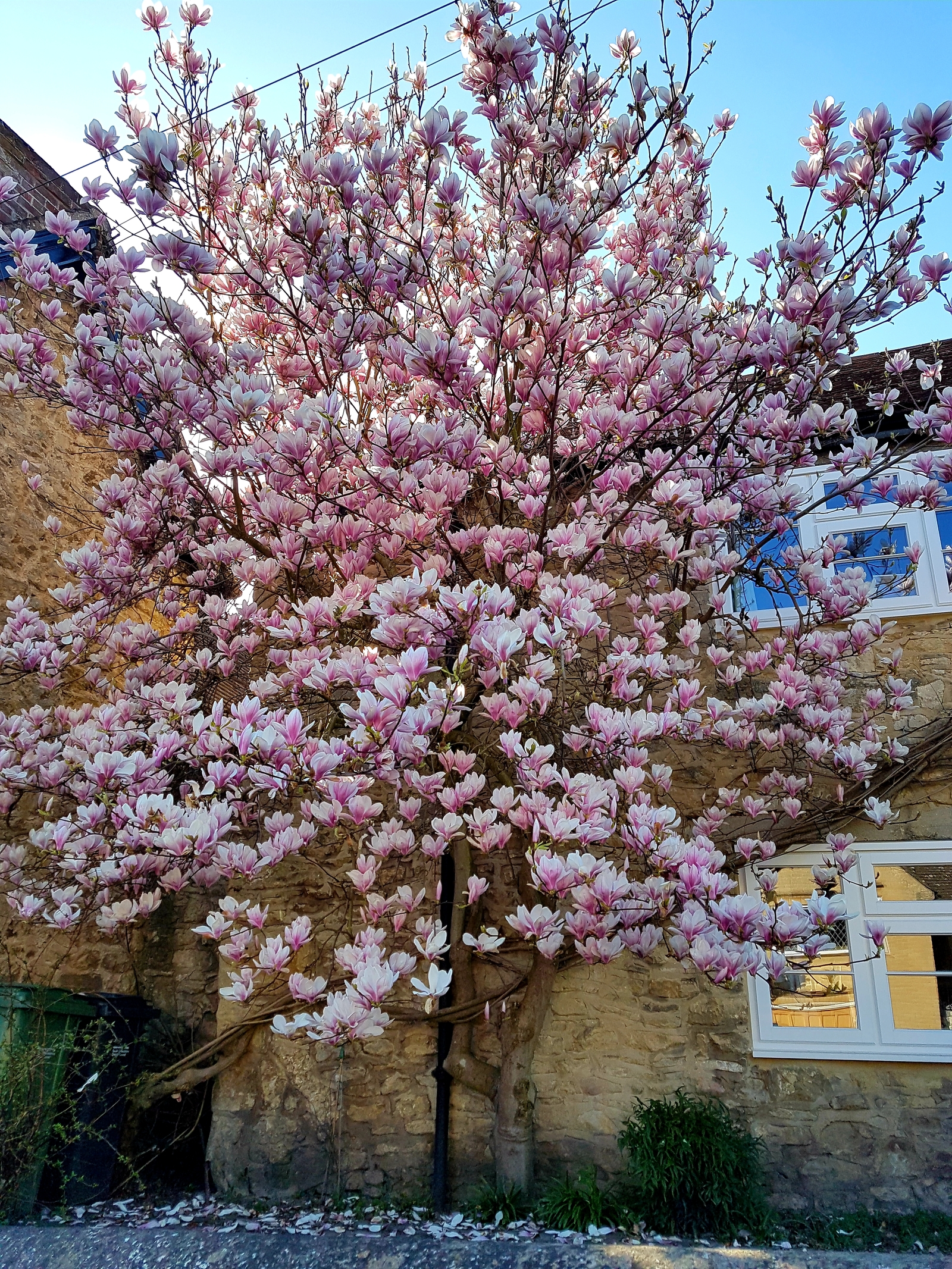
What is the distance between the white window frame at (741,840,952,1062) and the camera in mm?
4309

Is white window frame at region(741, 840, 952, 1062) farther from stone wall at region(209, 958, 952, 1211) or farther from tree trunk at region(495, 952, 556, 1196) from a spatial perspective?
tree trunk at region(495, 952, 556, 1196)

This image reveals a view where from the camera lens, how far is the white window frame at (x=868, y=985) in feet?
14.1

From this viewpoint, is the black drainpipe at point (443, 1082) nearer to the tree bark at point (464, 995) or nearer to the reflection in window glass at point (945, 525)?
the tree bark at point (464, 995)

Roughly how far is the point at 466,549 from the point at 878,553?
9.21 ft

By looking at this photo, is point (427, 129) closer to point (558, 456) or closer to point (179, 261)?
point (179, 261)

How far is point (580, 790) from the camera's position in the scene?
296 centimetres

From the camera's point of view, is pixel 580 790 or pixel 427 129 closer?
pixel 580 790

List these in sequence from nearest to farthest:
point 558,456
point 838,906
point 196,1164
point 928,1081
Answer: point 838,906 < point 928,1081 < point 558,456 < point 196,1164

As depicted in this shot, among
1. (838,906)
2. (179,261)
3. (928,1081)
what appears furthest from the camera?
(928,1081)

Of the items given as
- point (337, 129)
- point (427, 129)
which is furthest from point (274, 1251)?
point (337, 129)

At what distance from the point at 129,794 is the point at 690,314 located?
10.0 feet

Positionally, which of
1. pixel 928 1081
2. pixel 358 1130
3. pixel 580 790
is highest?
pixel 580 790

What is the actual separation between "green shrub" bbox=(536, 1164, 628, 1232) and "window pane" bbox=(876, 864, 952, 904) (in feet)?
6.61

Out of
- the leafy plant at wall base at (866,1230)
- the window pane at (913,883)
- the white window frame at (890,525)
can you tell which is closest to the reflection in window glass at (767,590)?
the white window frame at (890,525)
